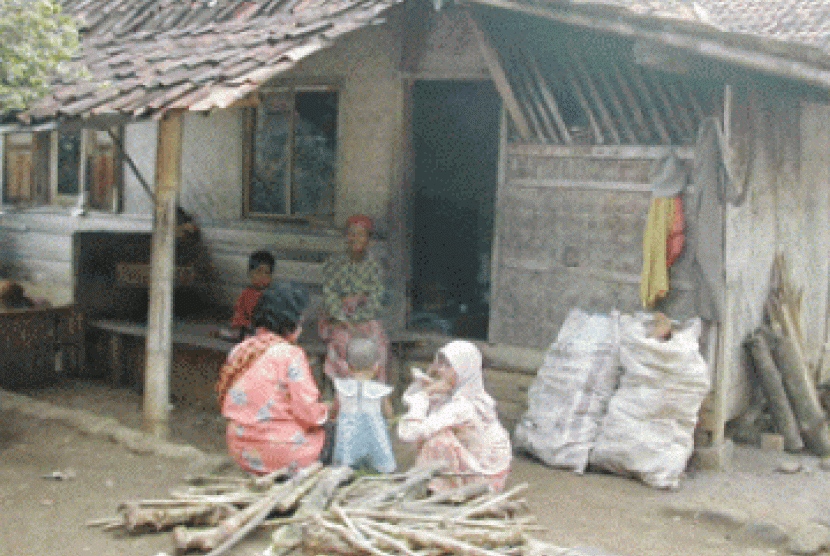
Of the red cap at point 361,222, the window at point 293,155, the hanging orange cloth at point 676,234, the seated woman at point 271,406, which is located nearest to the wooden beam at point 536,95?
the hanging orange cloth at point 676,234

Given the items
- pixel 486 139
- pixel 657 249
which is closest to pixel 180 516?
pixel 657 249

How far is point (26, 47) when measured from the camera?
6.14m

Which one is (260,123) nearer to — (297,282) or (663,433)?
(297,282)

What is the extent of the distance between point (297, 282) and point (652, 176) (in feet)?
12.3

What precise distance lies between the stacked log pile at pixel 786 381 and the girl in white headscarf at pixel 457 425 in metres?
3.09

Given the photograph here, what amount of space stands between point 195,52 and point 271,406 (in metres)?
3.29

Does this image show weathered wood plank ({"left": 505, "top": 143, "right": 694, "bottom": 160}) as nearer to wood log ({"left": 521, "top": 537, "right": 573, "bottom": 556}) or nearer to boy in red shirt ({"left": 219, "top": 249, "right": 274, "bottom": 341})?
boy in red shirt ({"left": 219, "top": 249, "right": 274, "bottom": 341})

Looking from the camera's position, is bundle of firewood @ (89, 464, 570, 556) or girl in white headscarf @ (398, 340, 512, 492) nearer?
bundle of firewood @ (89, 464, 570, 556)

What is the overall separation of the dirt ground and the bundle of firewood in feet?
0.41

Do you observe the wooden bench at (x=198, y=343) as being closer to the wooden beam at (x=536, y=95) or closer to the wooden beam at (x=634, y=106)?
the wooden beam at (x=536, y=95)

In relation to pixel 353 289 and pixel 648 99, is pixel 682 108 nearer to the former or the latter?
pixel 648 99

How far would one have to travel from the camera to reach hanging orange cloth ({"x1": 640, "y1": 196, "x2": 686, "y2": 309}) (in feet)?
23.3

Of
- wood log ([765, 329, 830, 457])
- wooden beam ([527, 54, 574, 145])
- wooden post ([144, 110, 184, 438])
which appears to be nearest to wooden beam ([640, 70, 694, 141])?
wooden beam ([527, 54, 574, 145])

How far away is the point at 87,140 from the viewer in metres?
11.4
